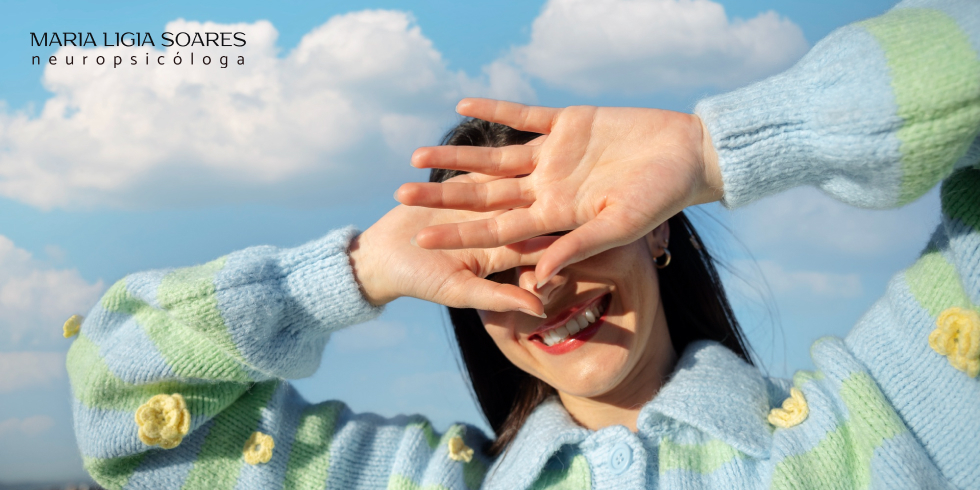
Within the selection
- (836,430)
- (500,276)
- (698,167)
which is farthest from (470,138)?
(836,430)

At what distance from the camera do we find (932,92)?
4.09ft

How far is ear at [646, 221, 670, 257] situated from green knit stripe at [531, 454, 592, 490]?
2.12 ft

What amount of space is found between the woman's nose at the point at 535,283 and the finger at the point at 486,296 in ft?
0.34

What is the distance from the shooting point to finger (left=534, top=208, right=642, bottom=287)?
136cm

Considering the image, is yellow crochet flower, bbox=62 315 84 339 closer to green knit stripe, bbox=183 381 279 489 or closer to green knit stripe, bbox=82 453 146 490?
green knit stripe, bbox=82 453 146 490

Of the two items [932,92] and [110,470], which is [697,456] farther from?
[110,470]

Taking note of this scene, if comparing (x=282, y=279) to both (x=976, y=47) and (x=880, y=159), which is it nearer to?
(x=880, y=159)

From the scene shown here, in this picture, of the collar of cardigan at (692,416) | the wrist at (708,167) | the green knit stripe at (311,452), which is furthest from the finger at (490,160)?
the green knit stripe at (311,452)

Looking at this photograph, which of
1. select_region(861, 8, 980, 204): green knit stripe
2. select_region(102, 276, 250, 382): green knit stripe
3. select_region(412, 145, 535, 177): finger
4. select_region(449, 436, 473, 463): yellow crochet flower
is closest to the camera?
select_region(861, 8, 980, 204): green knit stripe

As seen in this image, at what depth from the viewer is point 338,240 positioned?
74.4 inches

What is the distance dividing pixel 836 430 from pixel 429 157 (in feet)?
3.73

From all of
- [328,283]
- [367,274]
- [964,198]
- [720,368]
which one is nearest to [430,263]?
[367,274]

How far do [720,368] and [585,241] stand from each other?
31.5 inches

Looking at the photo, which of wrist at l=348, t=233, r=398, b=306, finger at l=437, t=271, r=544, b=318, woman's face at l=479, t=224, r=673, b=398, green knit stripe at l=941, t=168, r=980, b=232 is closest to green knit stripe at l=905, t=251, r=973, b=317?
green knit stripe at l=941, t=168, r=980, b=232
